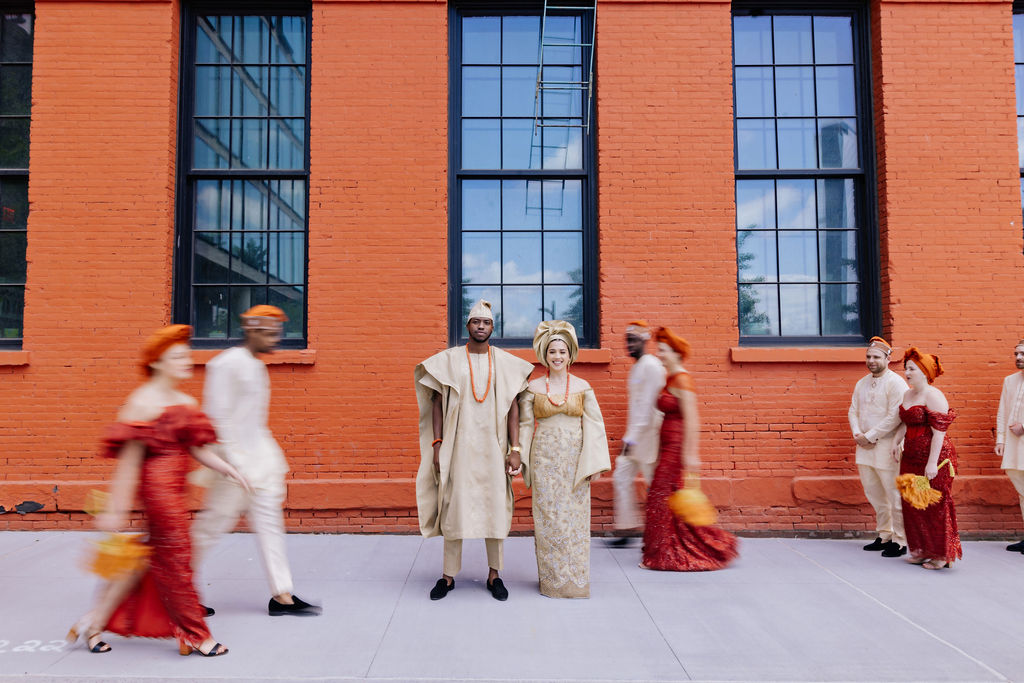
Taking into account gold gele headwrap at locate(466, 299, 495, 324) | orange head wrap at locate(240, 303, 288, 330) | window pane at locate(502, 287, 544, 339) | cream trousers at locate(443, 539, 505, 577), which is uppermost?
window pane at locate(502, 287, 544, 339)

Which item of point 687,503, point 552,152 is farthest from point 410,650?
point 552,152

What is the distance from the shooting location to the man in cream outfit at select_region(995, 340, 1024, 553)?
5.98 meters

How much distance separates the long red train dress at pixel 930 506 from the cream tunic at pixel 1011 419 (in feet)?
Result: 2.88

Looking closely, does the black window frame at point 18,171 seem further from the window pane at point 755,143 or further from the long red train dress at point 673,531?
the window pane at point 755,143

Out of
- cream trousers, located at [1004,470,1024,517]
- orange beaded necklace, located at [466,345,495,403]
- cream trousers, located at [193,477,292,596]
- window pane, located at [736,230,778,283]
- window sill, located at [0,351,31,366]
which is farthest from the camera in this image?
window pane, located at [736,230,778,283]

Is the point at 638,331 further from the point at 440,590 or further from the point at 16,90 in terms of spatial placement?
the point at 16,90

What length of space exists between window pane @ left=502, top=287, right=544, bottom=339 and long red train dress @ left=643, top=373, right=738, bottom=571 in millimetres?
1852

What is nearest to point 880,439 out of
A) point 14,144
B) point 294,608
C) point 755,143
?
point 755,143

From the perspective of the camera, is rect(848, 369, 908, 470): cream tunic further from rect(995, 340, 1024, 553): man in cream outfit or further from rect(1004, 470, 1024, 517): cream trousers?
rect(1004, 470, 1024, 517): cream trousers

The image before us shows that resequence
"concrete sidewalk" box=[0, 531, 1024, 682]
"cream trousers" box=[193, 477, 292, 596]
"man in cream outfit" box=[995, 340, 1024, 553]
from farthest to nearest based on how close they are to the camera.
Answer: "man in cream outfit" box=[995, 340, 1024, 553], "cream trousers" box=[193, 477, 292, 596], "concrete sidewalk" box=[0, 531, 1024, 682]

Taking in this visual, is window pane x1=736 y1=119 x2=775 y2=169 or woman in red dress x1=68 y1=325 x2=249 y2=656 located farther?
window pane x1=736 y1=119 x2=775 y2=169

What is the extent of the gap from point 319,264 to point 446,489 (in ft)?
9.36

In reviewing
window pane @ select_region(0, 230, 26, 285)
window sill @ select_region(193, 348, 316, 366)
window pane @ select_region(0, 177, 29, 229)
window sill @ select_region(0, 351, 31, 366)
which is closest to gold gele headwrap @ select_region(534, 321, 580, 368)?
window sill @ select_region(193, 348, 316, 366)

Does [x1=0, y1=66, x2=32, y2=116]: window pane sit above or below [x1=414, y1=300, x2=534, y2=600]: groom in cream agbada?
above
